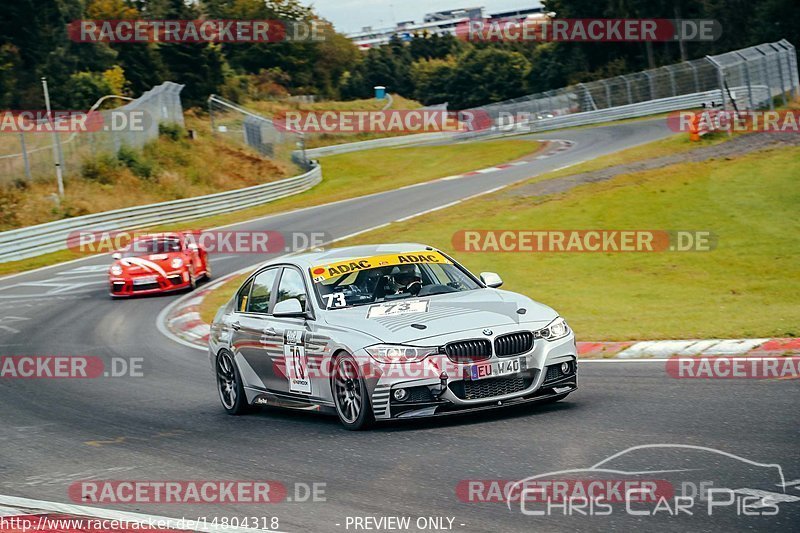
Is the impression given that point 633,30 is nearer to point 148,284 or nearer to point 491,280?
point 148,284

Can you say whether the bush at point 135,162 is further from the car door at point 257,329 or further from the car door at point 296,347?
the car door at point 296,347

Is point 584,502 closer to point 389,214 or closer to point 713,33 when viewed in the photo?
point 389,214

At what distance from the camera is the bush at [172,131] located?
1836 inches

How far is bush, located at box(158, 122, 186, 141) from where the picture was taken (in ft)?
153

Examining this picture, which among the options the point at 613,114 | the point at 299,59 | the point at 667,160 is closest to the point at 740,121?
the point at 667,160

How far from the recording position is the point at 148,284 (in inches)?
914

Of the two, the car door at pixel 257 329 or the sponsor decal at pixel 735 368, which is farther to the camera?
the car door at pixel 257 329

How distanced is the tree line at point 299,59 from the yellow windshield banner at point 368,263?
5647 cm

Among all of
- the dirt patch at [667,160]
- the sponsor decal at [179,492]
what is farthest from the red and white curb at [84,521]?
the dirt patch at [667,160]

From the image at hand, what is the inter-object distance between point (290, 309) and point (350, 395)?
1014 millimetres

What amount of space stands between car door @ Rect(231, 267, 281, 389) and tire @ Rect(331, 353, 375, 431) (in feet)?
3.78

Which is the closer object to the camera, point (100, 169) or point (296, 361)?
point (296, 361)

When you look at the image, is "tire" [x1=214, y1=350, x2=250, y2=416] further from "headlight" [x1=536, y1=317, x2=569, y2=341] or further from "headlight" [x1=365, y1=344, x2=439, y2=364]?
"headlight" [x1=536, y1=317, x2=569, y2=341]

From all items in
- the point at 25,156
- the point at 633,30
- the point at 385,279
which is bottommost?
the point at 25,156
